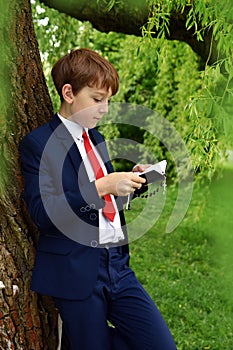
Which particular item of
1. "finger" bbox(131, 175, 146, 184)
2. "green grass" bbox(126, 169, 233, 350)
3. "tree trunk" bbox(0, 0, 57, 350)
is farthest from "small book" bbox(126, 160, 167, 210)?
"green grass" bbox(126, 169, 233, 350)

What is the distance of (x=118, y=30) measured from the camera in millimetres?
3623

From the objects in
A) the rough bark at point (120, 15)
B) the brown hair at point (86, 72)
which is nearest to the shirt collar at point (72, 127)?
the brown hair at point (86, 72)

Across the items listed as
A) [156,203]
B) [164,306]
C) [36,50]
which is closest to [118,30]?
[36,50]

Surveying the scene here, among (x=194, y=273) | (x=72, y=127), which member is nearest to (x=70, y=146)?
(x=72, y=127)

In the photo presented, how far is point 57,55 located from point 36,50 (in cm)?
277

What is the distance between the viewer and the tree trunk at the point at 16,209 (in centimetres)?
238

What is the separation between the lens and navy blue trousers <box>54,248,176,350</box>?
222 centimetres

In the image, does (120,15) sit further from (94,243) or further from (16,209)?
(94,243)

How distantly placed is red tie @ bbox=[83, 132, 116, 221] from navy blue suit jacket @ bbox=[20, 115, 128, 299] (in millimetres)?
56

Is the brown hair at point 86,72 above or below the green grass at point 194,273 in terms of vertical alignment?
above

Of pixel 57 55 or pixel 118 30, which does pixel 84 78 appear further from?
pixel 57 55

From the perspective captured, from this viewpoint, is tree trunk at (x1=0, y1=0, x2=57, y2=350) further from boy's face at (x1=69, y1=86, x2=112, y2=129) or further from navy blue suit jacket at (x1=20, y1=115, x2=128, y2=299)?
boy's face at (x1=69, y1=86, x2=112, y2=129)

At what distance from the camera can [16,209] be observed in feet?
7.86

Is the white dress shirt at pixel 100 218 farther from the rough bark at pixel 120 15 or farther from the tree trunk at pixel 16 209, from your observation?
the rough bark at pixel 120 15
